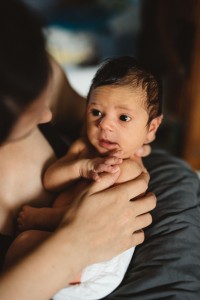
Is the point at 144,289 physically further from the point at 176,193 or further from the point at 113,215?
the point at 176,193

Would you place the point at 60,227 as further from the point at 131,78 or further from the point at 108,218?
the point at 131,78

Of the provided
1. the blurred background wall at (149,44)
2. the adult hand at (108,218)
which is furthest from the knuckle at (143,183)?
the blurred background wall at (149,44)

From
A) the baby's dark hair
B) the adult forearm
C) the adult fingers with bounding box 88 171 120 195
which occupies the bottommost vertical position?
the adult forearm

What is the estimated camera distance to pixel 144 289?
0.85 m

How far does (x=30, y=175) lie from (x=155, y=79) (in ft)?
1.37

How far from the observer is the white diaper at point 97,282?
0.83 meters

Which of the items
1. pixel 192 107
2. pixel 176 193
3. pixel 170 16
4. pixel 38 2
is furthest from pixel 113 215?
pixel 38 2

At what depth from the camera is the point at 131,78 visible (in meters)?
0.94

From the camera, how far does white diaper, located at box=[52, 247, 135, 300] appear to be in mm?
833

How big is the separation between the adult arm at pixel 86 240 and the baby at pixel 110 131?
0.05 metres

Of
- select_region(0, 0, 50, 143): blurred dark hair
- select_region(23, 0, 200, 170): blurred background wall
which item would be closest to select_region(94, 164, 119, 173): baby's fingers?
select_region(0, 0, 50, 143): blurred dark hair

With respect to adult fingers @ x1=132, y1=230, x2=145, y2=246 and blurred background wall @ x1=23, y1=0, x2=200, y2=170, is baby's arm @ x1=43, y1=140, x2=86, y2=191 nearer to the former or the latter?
adult fingers @ x1=132, y1=230, x2=145, y2=246

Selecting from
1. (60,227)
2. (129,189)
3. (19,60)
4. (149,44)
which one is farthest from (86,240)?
(149,44)

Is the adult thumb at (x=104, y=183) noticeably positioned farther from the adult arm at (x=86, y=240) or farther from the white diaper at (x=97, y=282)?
the white diaper at (x=97, y=282)
